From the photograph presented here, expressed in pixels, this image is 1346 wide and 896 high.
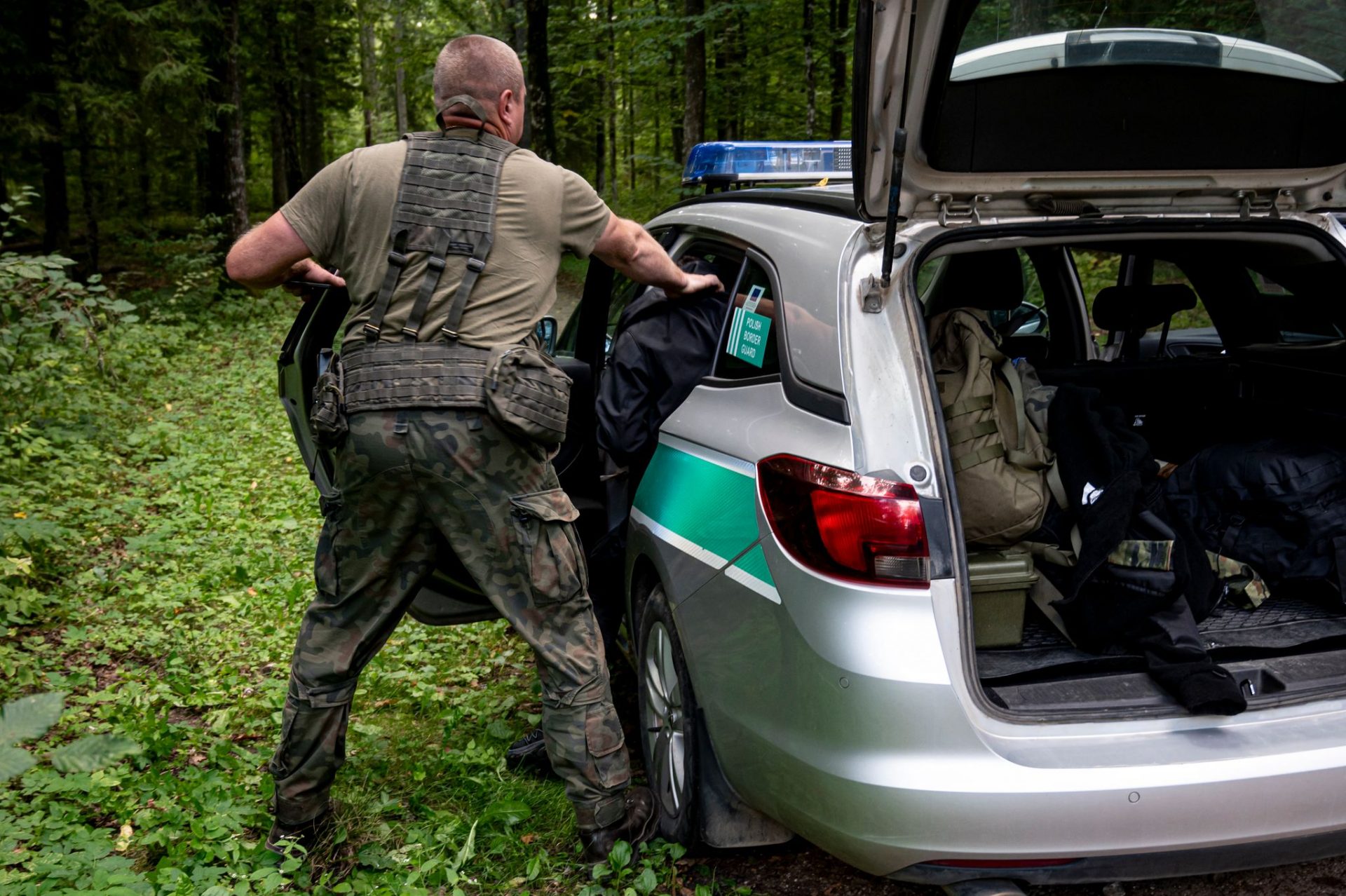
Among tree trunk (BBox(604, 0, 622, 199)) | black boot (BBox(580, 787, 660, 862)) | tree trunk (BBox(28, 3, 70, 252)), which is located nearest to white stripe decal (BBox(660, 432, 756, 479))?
black boot (BBox(580, 787, 660, 862))

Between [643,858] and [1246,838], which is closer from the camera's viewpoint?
[1246,838]

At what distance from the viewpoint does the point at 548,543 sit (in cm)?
288

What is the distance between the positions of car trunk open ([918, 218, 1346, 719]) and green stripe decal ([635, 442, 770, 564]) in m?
0.58

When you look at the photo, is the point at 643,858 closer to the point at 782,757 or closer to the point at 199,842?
the point at 782,757

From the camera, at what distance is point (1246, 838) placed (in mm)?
2131

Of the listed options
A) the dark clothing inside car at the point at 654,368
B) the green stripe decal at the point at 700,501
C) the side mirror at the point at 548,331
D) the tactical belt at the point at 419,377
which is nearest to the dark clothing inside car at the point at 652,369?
the dark clothing inside car at the point at 654,368

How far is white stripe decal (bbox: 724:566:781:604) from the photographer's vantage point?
2356mm

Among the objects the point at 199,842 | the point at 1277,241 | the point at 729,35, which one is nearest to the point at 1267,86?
the point at 1277,241

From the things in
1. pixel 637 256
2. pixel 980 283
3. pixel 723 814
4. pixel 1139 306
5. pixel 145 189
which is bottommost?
pixel 723 814

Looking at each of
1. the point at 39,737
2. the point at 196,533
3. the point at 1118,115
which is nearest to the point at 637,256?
the point at 1118,115

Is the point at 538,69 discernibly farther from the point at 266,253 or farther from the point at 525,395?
the point at 525,395

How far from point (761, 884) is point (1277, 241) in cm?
225

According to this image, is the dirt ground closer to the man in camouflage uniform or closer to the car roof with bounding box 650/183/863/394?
the man in camouflage uniform

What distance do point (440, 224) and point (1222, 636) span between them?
2303 millimetres
